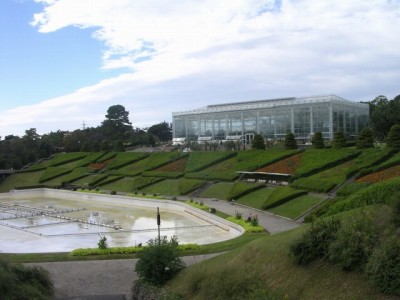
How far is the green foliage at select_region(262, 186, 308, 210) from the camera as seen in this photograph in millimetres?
34406

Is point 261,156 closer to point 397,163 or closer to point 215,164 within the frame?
point 215,164

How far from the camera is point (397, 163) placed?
107 ft

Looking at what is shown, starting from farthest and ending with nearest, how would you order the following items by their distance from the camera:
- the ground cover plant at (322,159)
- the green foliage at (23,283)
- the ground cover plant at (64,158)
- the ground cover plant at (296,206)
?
1. the ground cover plant at (64,158)
2. the ground cover plant at (322,159)
3. the ground cover plant at (296,206)
4. the green foliage at (23,283)

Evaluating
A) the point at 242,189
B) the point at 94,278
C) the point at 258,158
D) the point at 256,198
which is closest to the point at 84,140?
the point at 258,158

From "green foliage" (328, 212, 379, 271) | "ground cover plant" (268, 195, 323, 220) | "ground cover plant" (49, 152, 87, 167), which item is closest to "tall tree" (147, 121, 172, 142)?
"ground cover plant" (49, 152, 87, 167)

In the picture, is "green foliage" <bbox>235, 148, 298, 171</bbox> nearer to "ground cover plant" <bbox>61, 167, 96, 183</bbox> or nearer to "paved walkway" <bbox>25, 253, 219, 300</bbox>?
"ground cover plant" <bbox>61, 167, 96, 183</bbox>

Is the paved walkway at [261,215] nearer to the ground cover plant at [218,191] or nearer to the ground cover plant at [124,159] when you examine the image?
the ground cover plant at [218,191]

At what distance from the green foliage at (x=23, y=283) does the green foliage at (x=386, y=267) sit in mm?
9020

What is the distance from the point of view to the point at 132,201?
47.9 metres

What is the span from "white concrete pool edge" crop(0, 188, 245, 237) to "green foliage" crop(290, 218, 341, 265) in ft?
53.0

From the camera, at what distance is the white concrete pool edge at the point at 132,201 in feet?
106

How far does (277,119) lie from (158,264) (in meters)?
54.9

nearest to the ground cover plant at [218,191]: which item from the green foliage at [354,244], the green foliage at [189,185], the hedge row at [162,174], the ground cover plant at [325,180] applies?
the green foliage at [189,185]

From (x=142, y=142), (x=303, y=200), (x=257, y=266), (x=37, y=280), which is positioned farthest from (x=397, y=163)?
(x=142, y=142)
